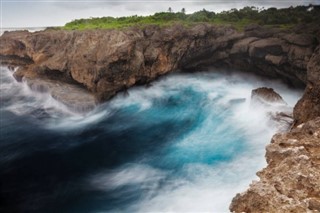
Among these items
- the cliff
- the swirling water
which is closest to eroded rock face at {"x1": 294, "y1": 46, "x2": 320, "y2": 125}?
the swirling water

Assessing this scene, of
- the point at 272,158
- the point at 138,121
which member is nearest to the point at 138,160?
the point at 138,121

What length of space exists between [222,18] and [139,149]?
2799 cm

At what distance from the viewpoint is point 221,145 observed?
1900cm

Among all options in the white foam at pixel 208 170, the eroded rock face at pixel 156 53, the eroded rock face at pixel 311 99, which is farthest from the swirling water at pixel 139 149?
the eroded rock face at pixel 311 99

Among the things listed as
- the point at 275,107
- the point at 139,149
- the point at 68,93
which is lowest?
the point at 139,149

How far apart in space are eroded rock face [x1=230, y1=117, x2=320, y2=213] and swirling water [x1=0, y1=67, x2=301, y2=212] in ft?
19.8

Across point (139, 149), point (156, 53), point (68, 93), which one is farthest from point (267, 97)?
point (68, 93)

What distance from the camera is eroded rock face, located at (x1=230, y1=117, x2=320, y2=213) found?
626 centimetres

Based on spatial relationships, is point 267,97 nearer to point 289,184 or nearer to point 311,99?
point 311,99

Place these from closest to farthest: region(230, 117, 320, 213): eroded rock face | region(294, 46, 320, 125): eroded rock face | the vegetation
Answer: region(230, 117, 320, 213): eroded rock face, region(294, 46, 320, 125): eroded rock face, the vegetation

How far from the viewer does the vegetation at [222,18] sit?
36.2 metres

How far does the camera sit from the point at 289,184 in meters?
6.72

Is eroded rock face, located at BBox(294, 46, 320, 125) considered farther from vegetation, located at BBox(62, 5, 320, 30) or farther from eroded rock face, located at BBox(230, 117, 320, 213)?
vegetation, located at BBox(62, 5, 320, 30)

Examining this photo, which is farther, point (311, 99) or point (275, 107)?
point (275, 107)
